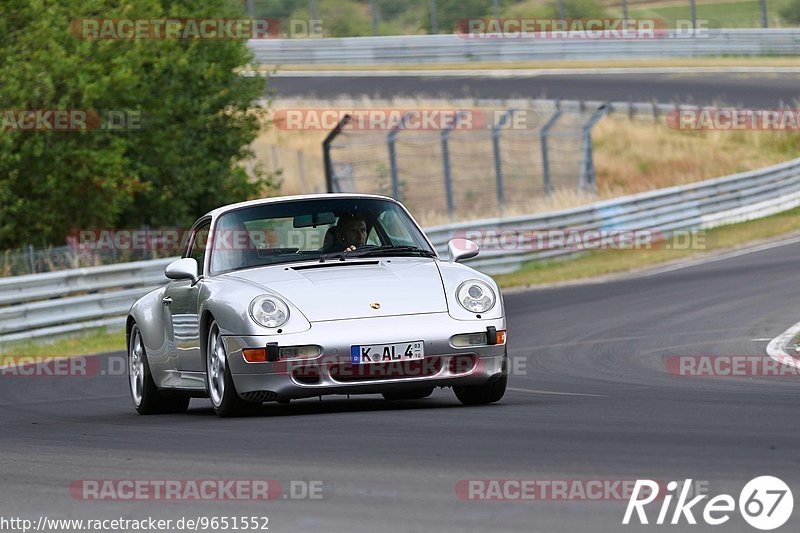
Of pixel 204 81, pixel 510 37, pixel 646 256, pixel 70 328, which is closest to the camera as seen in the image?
pixel 70 328

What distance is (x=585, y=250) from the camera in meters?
25.9

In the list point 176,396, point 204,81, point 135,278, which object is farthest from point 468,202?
point 176,396

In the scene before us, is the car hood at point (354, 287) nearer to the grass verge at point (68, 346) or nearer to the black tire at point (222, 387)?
the black tire at point (222, 387)

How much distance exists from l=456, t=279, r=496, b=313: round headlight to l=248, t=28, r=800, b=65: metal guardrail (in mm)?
37269

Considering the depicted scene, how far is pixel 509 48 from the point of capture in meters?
47.2

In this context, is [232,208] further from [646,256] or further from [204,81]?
[204,81]

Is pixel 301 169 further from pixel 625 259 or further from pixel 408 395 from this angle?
pixel 408 395

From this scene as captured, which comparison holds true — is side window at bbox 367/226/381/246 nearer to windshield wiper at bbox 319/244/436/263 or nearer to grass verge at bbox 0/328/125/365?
windshield wiper at bbox 319/244/436/263

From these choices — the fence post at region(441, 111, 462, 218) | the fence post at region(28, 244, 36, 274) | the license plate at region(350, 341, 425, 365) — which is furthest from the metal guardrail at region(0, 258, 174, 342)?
the license plate at region(350, 341, 425, 365)

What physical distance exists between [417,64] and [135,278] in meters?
→ 28.5

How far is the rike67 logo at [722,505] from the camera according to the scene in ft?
16.3

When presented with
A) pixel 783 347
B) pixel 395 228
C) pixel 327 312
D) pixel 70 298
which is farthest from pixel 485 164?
pixel 327 312

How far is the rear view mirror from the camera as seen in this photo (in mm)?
9905

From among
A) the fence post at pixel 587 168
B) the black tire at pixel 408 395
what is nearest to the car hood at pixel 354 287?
the black tire at pixel 408 395
